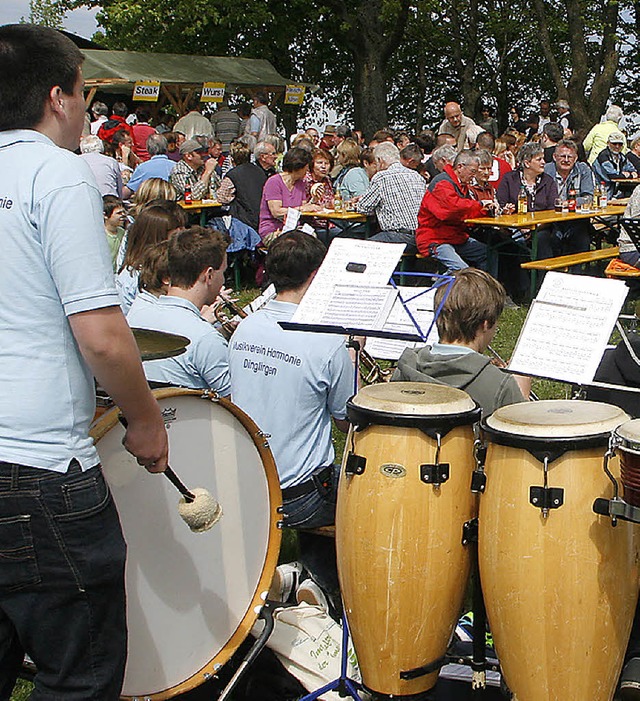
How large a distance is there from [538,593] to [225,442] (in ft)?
3.07

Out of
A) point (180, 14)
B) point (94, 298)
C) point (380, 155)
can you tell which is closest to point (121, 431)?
point (94, 298)

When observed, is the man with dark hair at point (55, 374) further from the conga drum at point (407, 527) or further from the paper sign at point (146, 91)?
the paper sign at point (146, 91)

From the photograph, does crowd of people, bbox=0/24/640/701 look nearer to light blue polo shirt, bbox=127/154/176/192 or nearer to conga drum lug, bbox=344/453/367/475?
conga drum lug, bbox=344/453/367/475

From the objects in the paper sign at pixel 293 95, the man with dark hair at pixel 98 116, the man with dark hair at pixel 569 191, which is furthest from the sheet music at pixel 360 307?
the paper sign at pixel 293 95

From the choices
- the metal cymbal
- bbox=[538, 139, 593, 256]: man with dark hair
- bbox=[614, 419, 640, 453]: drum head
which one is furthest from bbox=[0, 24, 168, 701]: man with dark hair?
bbox=[538, 139, 593, 256]: man with dark hair

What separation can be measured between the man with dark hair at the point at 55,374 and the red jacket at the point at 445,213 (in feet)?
22.1

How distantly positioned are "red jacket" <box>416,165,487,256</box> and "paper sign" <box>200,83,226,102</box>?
12.3 metres

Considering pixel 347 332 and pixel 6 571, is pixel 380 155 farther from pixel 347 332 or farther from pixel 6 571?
pixel 6 571

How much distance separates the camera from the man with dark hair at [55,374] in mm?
1809

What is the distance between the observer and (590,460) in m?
2.34

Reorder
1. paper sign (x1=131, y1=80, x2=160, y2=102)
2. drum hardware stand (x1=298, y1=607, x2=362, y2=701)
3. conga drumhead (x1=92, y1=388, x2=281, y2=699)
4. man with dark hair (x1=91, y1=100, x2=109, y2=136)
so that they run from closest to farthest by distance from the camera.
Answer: conga drumhead (x1=92, y1=388, x2=281, y2=699) < drum hardware stand (x1=298, y1=607, x2=362, y2=701) < man with dark hair (x1=91, y1=100, x2=109, y2=136) < paper sign (x1=131, y1=80, x2=160, y2=102)

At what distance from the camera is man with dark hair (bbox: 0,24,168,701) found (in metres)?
1.81

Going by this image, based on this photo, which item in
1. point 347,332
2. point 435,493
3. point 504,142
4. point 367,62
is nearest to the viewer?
point 435,493

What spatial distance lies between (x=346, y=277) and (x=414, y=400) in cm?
59
